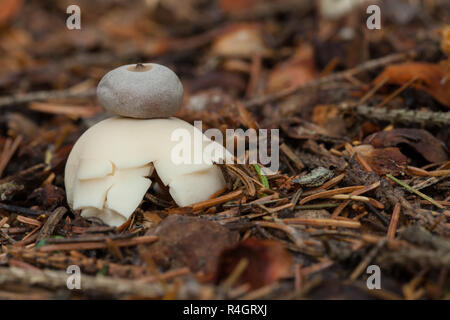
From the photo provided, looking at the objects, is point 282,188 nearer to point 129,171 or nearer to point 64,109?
point 129,171

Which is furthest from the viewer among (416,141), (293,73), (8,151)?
(293,73)

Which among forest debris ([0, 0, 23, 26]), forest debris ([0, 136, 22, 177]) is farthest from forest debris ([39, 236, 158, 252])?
forest debris ([0, 0, 23, 26])

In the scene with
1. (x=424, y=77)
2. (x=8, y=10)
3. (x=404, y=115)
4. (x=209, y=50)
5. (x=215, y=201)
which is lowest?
(x=215, y=201)

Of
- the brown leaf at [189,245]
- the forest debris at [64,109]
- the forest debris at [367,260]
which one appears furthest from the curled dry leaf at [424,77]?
the forest debris at [64,109]

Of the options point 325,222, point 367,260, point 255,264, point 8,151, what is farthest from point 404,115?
point 8,151

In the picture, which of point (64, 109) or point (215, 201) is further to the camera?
point (64, 109)

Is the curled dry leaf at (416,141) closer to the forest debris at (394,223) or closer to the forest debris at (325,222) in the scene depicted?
the forest debris at (394,223)

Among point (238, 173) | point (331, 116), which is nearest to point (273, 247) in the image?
→ point (238, 173)
